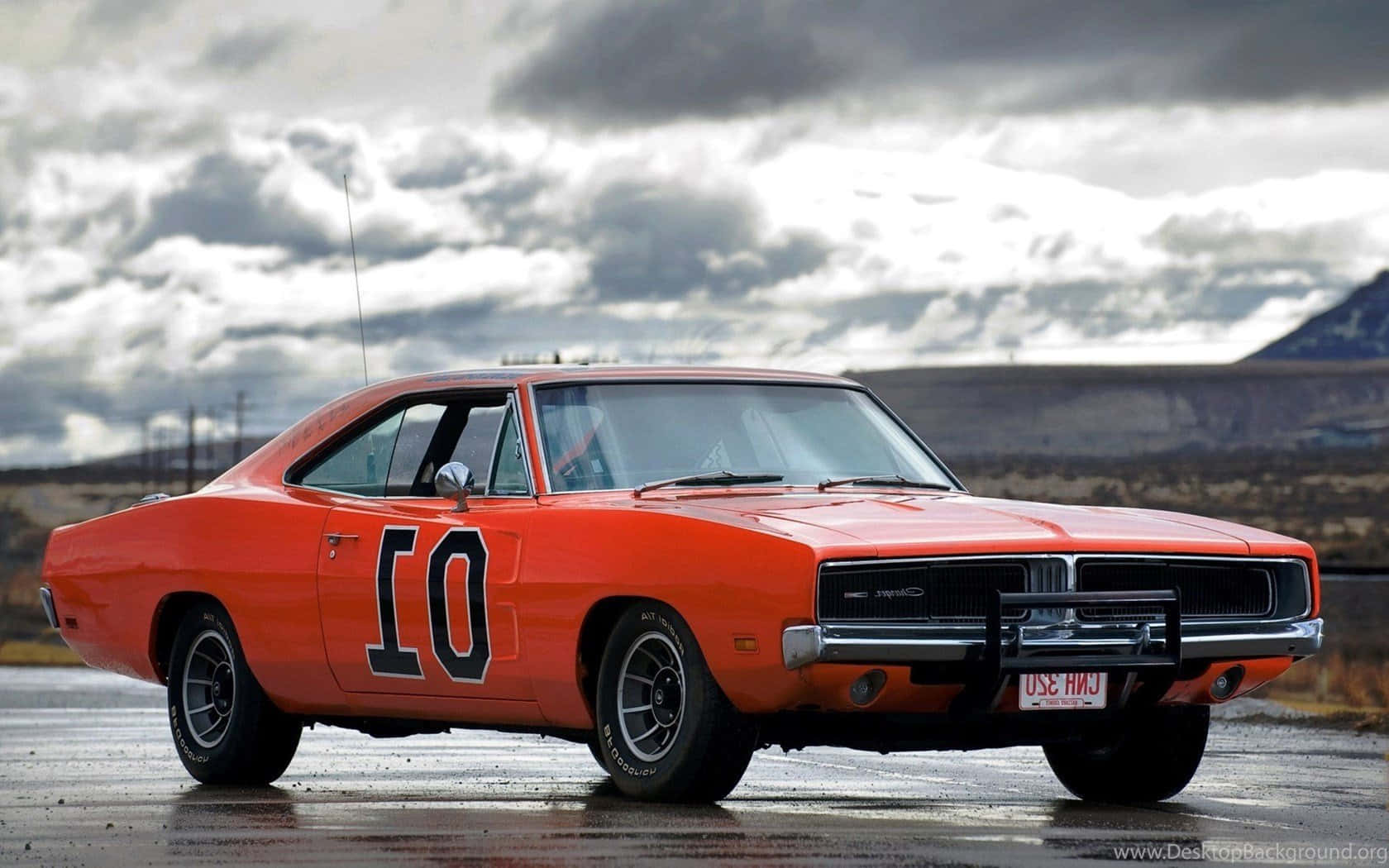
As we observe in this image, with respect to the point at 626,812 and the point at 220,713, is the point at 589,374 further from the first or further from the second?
the point at 220,713

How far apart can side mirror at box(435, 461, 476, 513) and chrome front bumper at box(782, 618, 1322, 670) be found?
182cm

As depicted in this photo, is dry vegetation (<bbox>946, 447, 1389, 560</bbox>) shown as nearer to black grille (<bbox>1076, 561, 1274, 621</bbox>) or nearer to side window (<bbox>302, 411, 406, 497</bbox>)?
side window (<bbox>302, 411, 406, 497</bbox>)

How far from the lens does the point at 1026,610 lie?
7.25 m

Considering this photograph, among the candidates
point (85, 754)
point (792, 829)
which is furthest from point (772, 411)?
point (85, 754)

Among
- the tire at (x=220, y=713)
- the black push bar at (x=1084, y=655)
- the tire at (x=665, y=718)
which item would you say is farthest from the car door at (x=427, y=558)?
the black push bar at (x=1084, y=655)

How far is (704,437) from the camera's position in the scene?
8586mm

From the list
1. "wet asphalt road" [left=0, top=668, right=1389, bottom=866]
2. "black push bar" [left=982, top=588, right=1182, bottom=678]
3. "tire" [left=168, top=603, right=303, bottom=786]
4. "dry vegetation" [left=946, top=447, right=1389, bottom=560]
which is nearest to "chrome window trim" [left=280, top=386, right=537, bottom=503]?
"tire" [left=168, top=603, right=303, bottom=786]

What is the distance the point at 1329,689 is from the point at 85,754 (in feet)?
42.9

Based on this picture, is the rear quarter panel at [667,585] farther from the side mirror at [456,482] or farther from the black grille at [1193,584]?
the black grille at [1193,584]

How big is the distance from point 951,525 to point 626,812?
4.66ft

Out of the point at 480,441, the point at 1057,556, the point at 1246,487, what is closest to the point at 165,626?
the point at 480,441

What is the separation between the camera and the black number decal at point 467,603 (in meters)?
8.11

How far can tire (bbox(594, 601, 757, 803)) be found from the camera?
727 cm

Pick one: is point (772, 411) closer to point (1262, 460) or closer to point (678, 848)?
point (678, 848)
